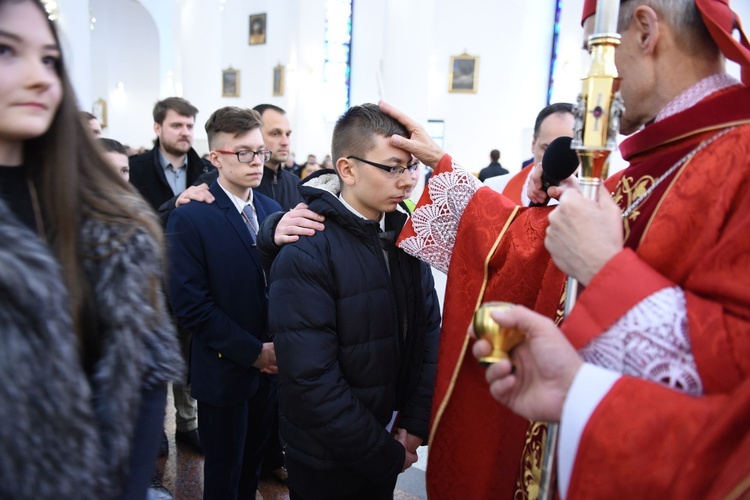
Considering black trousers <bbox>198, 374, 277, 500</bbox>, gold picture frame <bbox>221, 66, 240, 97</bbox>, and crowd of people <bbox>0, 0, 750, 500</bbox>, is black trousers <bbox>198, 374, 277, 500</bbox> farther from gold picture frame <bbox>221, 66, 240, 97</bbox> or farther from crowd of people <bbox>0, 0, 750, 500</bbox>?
gold picture frame <bbox>221, 66, 240, 97</bbox>

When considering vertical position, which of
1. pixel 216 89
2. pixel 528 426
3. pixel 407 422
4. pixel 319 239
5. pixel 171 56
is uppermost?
pixel 171 56

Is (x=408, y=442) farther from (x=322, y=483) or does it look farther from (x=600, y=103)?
(x=600, y=103)

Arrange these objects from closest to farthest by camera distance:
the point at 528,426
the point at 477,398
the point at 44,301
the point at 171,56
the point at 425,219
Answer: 1. the point at 44,301
2. the point at 528,426
3. the point at 477,398
4. the point at 425,219
5. the point at 171,56

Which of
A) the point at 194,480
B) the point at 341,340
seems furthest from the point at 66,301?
the point at 194,480

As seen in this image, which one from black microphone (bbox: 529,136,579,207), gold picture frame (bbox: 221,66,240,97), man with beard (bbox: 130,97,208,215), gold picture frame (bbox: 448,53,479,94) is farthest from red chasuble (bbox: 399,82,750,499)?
gold picture frame (bbox: 221,66,240,97)

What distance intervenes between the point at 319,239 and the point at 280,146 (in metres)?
2.24

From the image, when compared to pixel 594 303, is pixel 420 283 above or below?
below

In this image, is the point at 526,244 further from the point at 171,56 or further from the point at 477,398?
the point at 171,56

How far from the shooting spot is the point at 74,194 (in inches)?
42.3

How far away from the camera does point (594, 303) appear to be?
0.97m

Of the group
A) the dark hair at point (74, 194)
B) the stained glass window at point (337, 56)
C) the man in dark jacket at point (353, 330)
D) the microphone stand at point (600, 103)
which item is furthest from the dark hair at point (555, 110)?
the stained glass window at point (337, 56)

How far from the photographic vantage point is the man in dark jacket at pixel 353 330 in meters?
1.60

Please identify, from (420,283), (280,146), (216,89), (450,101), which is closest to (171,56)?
(216,89)

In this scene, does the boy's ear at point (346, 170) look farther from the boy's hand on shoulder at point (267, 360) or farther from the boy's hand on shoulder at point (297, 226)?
the boy's hand on shoulder at point (267, 360)
